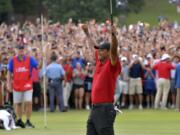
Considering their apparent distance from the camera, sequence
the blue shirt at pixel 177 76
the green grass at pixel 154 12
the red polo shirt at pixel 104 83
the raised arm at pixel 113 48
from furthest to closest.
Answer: the green grass at pixel 154 12
the blue shirt at pixel 177 76
the red polo shirt at pixel 104 83
the raised arm at pixel 113 48

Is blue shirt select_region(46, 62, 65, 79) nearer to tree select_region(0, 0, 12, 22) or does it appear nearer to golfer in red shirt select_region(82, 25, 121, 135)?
golfer in red shirt select_region(82, 25, 121, 135)

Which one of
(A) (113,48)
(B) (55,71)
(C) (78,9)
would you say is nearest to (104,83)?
(A) (113,48)

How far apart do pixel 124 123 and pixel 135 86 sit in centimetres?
743

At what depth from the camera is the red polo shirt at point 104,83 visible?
1434 centimetres

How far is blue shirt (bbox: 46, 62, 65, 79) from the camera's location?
29.9 m

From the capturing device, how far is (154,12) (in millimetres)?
86688

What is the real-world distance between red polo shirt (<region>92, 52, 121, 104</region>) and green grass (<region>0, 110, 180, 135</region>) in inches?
245

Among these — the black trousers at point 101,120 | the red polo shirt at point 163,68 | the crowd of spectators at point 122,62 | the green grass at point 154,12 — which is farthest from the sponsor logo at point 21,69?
the green grass at point 154,12

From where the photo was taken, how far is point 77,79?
31047mm

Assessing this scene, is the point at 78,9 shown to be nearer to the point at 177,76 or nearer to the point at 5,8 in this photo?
the point at 5,8

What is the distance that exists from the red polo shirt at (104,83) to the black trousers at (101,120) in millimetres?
123

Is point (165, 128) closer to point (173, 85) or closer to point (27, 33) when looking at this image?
point (173, 85)

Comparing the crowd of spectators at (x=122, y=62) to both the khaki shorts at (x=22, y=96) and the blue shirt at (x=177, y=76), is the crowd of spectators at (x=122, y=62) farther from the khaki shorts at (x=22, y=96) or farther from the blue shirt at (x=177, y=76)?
the khaki shorts at (x=22, y=96)

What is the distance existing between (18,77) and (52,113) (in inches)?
292
